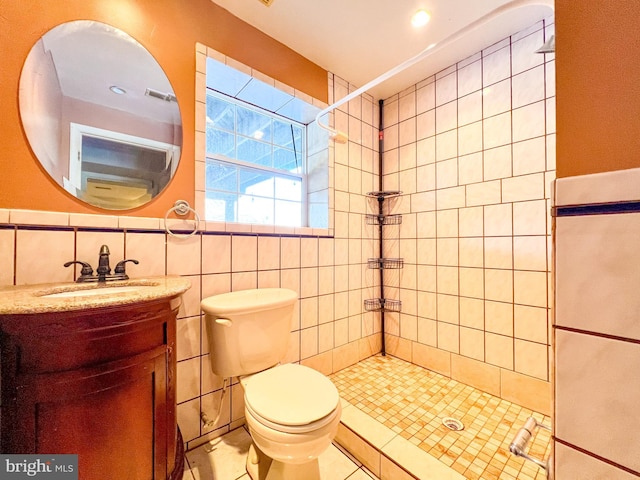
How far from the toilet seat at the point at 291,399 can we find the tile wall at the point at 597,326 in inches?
27.4

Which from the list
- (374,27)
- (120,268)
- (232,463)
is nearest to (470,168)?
(374,27)

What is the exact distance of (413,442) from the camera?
4.17 feet

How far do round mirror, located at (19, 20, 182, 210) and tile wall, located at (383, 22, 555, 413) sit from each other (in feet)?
5.80

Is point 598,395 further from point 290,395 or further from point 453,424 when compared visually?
point 453,424

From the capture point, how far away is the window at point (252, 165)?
1.77 metres

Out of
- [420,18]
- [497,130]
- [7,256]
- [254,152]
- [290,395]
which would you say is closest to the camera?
[7,256]

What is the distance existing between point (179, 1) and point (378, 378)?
261 centimetres

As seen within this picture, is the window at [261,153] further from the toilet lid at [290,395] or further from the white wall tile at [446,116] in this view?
the toilet lid at [290,395]

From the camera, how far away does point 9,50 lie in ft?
3.26

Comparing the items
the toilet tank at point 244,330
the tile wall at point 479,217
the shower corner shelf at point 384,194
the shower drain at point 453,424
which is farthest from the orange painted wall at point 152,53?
the shower drain at point 453,424

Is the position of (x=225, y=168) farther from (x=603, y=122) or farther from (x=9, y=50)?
(x=603, y=122)

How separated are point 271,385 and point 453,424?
1042 mm

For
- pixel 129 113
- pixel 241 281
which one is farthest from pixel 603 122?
pixel 129 113

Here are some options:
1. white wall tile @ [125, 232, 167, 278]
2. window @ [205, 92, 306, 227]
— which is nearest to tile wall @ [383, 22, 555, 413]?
window @ [205, 92, 306, 227]
